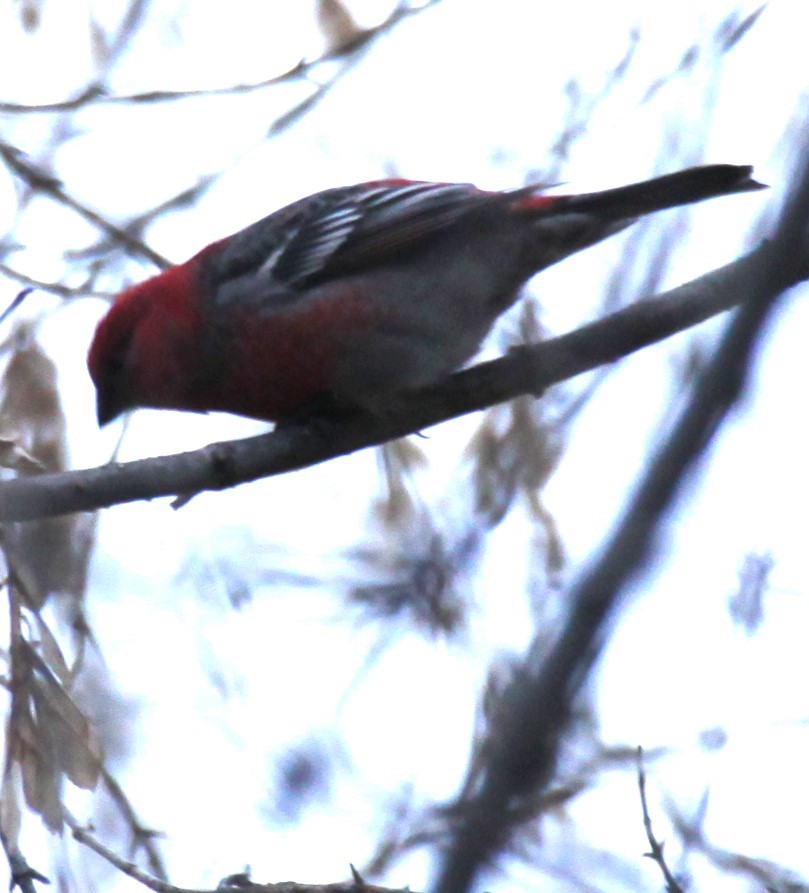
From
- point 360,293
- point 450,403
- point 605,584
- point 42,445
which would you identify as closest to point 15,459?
point 42,445

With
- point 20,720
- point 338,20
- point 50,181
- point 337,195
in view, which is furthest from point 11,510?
point 338,20

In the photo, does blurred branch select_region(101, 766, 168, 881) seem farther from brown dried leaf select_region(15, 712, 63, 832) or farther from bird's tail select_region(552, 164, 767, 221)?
bird's tail select_region(552, 164, 767, 221)

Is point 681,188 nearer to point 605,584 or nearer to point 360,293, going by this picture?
point 360,293

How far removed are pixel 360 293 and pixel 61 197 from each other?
3.82 ft

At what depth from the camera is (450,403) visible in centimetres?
399

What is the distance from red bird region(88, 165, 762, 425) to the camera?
444 centimetres

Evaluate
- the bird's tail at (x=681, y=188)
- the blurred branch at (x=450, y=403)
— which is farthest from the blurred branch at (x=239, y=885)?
the bird's tail at (x=681, y=188)

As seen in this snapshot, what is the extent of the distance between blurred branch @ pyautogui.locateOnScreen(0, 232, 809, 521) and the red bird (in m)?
0.35

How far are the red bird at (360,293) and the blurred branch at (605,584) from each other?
3.02 m

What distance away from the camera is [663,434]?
116 centimetres

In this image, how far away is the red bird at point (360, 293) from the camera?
444cm

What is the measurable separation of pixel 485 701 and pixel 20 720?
5.38 feet

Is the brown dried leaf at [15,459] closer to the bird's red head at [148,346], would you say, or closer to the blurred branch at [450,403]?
the blurred branch at [450,403]

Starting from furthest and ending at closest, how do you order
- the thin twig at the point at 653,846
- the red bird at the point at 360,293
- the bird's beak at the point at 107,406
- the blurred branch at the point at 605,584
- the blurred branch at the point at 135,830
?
the bird's beak at the point at 107,406 < the red bird at the point at 360,293 < the blurred branch at the point at 135,830 < the thin twig at the point at 653,846 < the blurred branch at the point at 605,584
